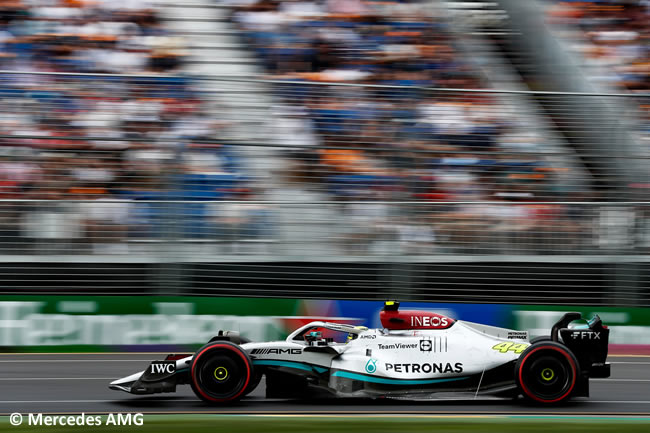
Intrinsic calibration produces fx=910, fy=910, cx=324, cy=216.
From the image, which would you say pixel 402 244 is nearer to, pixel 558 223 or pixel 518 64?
pixel 558 223

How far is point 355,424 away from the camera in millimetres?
6371

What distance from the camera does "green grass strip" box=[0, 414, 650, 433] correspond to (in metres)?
6.23

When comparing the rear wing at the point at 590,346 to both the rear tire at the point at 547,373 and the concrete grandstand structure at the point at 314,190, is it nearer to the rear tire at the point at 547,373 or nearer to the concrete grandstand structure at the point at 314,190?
the rear tire at the point at 547,373

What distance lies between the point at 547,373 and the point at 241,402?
94.5 inches

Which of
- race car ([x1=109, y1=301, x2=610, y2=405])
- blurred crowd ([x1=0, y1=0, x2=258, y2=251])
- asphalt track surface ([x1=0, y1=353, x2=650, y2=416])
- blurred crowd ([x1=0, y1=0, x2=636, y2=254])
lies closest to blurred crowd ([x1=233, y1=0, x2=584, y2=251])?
blurred crowd ([x1=0, y1=0, x2=636, y2=254])

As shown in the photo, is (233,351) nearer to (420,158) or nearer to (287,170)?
(287,170)

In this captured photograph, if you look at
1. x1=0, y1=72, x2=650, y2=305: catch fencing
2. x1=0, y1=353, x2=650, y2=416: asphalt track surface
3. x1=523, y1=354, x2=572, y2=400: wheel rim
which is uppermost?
x1=0, y1=72, x2=650, y2=305: catch fencing

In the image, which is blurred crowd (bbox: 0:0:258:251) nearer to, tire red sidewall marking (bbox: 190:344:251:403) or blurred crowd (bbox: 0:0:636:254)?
blurred crowd (bbox: 0:0:636:254)

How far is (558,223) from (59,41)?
23.2ft

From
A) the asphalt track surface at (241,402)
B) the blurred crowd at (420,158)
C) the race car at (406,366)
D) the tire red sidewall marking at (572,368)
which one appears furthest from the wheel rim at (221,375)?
the blurred crowd at (420,158)

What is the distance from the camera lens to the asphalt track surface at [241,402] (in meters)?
6.97

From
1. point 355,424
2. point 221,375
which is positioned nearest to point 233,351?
point 221,375

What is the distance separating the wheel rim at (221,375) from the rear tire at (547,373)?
2123mm

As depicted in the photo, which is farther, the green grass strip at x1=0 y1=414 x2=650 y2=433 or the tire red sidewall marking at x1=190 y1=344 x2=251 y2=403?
the tire red sidewall marking at x1=190 y1=344 x2=251 y2=403
